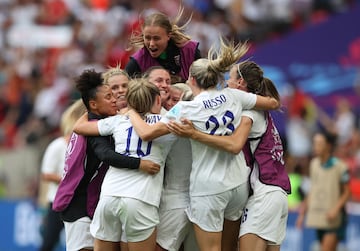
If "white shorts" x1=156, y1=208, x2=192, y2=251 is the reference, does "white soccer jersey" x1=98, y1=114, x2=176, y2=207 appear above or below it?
above

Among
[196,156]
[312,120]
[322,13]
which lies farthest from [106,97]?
[322,13]

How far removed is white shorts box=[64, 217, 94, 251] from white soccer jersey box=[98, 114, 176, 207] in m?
0.62

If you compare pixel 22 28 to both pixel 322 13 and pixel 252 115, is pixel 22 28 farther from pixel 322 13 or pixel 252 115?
pixel 252 115

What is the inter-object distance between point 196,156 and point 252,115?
61 centimetres

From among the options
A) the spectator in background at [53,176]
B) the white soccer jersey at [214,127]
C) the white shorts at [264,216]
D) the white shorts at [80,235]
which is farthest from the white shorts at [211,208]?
the spectator in background at [53,176]

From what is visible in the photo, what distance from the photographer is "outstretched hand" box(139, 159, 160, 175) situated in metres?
9.09

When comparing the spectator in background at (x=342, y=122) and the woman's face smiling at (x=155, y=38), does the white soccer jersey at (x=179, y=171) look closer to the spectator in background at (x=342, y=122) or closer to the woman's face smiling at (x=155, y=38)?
the woman's face smiling at (x=155, y=38)

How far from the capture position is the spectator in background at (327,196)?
571 inches

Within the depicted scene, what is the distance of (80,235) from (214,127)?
166 cm

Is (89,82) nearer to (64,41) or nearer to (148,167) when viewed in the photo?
(148,167)

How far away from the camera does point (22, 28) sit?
24500mm

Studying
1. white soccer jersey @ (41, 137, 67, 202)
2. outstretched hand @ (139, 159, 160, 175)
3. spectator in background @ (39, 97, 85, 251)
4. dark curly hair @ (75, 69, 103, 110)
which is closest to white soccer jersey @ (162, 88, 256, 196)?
outstretched hand @ (139, 159, 160, 175)

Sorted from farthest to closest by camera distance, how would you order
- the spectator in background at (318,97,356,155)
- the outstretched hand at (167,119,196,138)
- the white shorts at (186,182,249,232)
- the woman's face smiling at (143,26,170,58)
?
1. the spectator in background at (318,97,356,155)
2. the woman's face smiling at (143,26,170,58)
3. the white shorts at (186,182,249,232)
4. the outstretched hand at (167,119,196,138)

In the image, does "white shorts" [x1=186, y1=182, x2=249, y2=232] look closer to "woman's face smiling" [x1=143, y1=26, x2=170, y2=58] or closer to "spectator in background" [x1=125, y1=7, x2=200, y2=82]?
"spectator in background" [x1=125, y1=7, x2=200, y2=82]
